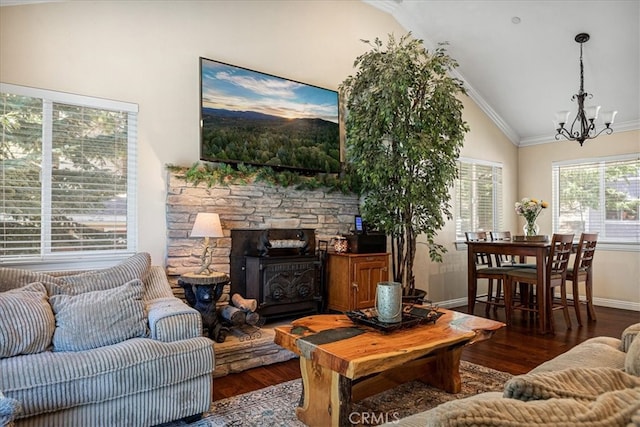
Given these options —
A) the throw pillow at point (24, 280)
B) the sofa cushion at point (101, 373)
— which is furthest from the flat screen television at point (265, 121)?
the sofa cushion at point (101, 373)

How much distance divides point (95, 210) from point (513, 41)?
4892mm

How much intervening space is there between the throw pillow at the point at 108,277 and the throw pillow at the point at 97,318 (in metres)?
0.19

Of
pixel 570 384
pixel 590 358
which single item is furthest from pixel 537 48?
pixel 570 384

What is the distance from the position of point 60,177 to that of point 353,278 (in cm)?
265

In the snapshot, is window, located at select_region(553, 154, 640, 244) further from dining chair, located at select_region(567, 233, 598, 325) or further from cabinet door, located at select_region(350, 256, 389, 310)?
cabinet door, located at select_region(350, 256, 389, 310)

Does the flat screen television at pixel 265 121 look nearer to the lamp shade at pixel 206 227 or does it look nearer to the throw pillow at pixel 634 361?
the lamp shade at pixel 206 227

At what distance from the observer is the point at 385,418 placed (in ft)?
7.92

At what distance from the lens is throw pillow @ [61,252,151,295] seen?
269 cm

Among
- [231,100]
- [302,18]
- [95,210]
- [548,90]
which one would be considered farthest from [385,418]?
[548,90]

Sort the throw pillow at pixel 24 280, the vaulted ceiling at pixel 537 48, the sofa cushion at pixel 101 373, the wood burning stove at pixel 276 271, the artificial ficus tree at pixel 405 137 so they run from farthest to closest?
the vaulted ceiling at pixel 537 48
the artificial ficus tree at pixel 405 137
the wood burning stove at pixel 276 271
the throw pillow at pixel 24 280
the sofa cushion at pixel 101 373

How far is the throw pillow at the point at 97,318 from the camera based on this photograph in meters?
2.22

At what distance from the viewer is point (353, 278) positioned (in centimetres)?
405

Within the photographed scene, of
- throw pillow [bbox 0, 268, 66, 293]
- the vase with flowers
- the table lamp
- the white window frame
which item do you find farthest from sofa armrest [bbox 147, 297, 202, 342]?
the white window frame

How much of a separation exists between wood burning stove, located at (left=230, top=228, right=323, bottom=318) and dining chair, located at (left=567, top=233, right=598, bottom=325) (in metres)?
2.95
